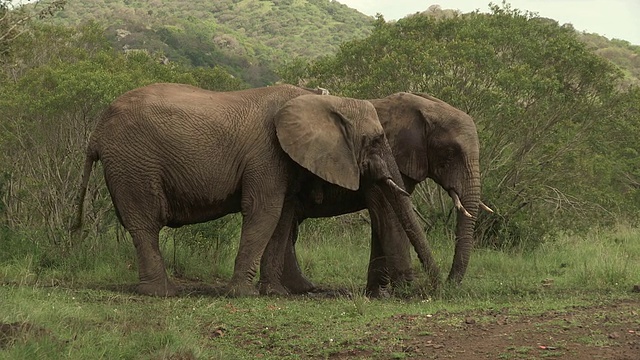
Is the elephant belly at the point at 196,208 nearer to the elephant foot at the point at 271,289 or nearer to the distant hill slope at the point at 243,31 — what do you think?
the elephant foot at the point at 271,289

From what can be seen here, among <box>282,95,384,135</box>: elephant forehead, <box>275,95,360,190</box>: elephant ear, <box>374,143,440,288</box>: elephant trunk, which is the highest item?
<box>282,95,384,135</box>: elephant forehead

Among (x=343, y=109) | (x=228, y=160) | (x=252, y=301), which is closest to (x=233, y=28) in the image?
(x=343, y=109)

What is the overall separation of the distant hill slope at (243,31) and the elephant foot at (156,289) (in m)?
24.5

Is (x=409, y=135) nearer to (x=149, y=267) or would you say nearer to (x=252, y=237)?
(x=252, y=237)

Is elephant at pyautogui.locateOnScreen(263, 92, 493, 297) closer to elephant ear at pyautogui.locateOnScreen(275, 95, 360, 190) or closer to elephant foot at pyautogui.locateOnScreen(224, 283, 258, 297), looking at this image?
elephant ear at pyautogui.locateOnScreen(275, 95, 360, 190)

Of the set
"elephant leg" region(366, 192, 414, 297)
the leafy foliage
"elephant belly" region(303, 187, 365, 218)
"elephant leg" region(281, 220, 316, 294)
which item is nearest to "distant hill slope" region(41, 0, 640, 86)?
the leafy foliage

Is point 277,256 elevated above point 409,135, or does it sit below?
below

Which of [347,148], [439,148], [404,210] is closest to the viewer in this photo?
[404,210]

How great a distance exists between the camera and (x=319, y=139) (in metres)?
10.5

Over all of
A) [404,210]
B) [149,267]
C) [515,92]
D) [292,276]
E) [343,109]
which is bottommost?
[292,276]

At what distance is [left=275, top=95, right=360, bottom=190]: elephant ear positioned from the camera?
10.3 metres

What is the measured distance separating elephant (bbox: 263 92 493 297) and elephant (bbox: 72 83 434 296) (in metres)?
0.35

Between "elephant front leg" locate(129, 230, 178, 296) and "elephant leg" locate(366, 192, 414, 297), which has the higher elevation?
"elephant leg" locate(366, 192, 414, 297)

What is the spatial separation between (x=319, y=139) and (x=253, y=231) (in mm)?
1248
